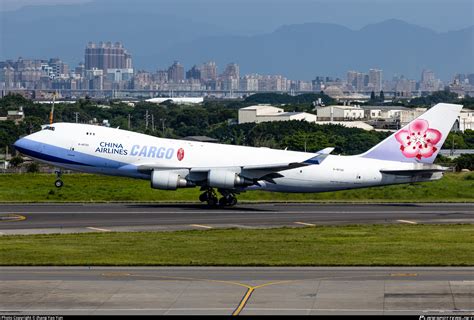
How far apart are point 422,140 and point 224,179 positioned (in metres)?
12.6

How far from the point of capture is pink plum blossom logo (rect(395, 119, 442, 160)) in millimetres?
67125

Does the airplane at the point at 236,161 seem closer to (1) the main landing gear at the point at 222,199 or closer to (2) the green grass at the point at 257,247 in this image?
(1) the main landing gear at the point at 222,199

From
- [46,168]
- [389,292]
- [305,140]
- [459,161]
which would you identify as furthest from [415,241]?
[305,140]

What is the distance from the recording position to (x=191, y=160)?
66438 millimetres

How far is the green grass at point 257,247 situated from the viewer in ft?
134

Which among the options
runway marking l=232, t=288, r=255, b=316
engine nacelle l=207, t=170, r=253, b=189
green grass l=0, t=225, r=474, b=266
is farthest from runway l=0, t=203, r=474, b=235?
runway marking l=232, t=288, r=255, b=316

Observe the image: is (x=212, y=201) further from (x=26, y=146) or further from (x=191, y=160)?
(x=26, y=146)

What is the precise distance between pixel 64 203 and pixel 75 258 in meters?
28.2

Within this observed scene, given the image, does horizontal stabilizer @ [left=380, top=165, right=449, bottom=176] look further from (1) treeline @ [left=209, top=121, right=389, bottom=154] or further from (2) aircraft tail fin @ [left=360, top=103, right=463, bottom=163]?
(1) treeline @ [left=209, top=121, right=389, bottom=154]

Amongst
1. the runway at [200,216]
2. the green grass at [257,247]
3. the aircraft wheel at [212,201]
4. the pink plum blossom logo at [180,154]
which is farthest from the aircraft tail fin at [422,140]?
the green grass at [257,247]

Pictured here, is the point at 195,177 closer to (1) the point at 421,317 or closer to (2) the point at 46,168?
(1) the point at 421,317

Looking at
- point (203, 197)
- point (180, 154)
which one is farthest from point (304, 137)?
point (180, 154)

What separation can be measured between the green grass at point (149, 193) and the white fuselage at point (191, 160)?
6.13 meters

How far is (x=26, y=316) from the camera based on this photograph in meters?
29.3
